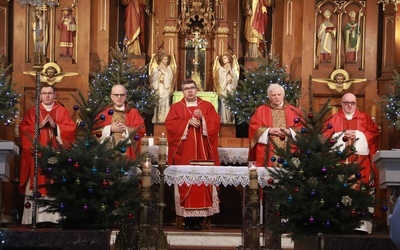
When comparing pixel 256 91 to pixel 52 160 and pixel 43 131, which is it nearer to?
pixel 43 131

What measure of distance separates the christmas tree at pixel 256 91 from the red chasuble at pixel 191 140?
1.70 meters

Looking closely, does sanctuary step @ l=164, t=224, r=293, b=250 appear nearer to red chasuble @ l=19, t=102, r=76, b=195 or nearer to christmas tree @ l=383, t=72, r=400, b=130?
red chasuble @ l=19, t=102, r=76, b=195

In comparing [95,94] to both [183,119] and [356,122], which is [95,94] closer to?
[183,119]

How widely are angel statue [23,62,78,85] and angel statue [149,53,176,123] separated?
1296 mm

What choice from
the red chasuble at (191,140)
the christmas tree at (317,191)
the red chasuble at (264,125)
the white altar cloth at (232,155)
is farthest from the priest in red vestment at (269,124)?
the christmas tree at (317,191)

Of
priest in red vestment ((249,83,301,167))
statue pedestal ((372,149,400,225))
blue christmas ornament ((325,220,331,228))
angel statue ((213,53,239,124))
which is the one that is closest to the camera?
blue christmas ornament ((325,220,331,228))

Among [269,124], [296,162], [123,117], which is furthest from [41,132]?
[296,162]

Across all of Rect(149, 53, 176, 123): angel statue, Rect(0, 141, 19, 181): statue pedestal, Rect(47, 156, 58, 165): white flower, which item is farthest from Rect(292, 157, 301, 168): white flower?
Rect(149, 53, 176, 123): angel statue

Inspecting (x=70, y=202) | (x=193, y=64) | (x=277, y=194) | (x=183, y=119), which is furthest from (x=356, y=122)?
(x=70, y=202)

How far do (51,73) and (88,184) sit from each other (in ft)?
23.3

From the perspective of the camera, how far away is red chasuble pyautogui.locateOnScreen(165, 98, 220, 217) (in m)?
14.3

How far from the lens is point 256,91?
16.5 metres

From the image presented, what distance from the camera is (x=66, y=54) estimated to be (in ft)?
57.6

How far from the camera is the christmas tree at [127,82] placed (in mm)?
16453
